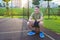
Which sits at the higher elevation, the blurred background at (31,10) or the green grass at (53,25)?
the blurred background at (31,10)

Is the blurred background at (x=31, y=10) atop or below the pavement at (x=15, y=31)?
atop

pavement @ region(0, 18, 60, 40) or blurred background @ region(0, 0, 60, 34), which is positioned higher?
blurred background @ region(0, 0, 60, 34)

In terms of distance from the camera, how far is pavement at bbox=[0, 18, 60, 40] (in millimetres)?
3549

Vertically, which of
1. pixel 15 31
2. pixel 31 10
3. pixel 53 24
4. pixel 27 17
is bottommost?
pixel 15 31

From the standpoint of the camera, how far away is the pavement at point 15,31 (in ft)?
11.6

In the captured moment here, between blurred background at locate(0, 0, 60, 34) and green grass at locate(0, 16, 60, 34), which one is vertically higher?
blurred background at locate(0, 0, 60, 34)

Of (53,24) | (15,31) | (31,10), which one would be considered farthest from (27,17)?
(53,24)

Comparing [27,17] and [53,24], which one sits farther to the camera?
[53,24]

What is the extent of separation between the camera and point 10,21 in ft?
11.7

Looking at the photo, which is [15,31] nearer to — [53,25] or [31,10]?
[31,10]

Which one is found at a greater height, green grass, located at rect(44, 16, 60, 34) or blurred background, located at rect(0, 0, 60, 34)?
blurred background, located at rect(0, 0, 60, 34)

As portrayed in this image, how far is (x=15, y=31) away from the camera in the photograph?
3594mm

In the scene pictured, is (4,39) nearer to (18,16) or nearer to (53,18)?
A: (18,16)

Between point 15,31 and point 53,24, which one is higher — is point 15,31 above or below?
below
